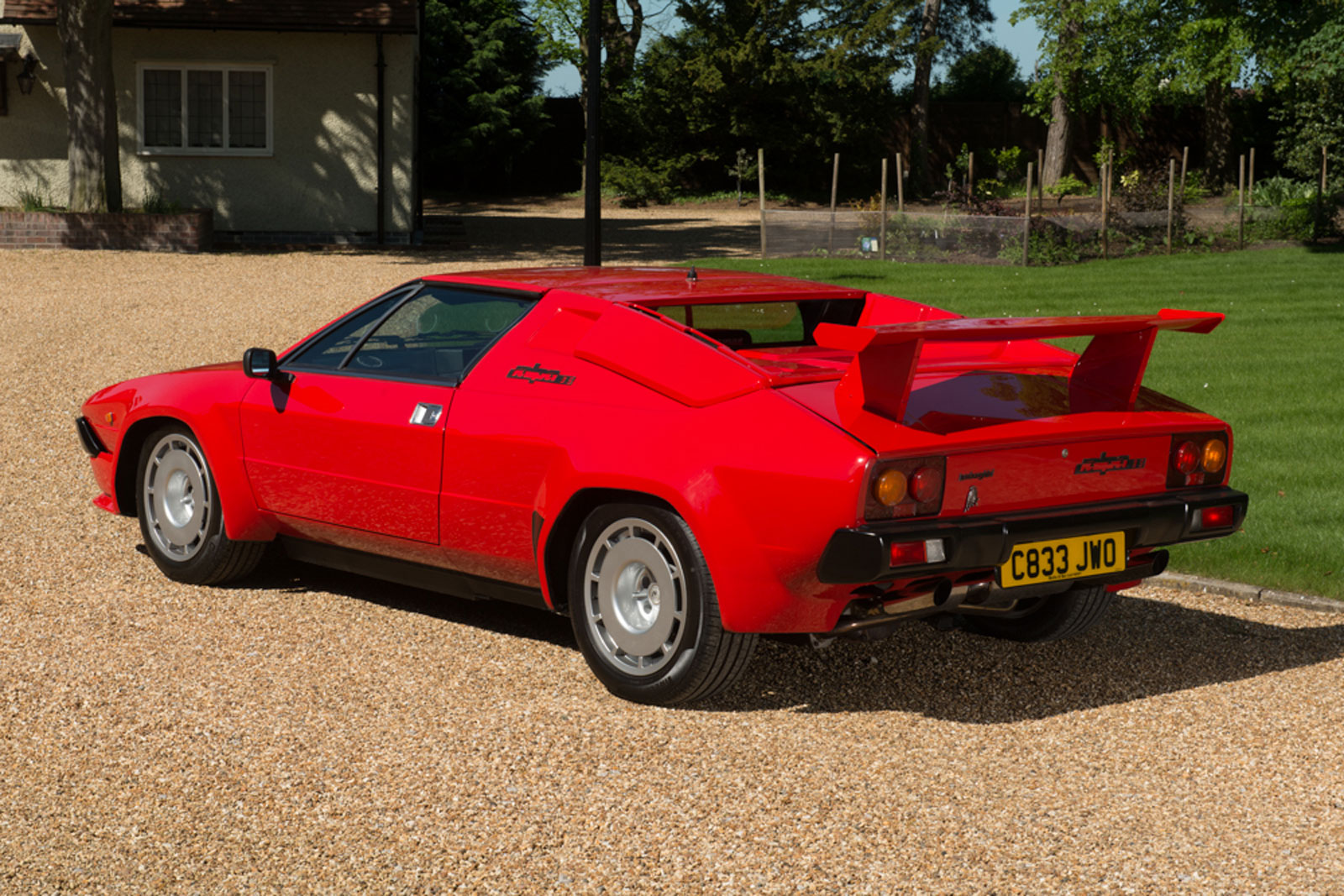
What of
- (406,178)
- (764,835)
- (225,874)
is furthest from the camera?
(406,178)

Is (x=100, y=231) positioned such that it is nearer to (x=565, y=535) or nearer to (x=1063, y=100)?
→ (x=565, y=535)

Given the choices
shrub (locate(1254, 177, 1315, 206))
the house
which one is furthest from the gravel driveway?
shrub (locate(1254, 177, 1315, 206))

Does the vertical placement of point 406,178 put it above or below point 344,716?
above

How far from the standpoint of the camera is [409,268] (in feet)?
64.3

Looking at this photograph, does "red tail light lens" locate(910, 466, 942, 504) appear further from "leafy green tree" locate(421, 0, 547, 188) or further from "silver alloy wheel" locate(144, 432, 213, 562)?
"leafy green tree" locate(421, 0, 547, 188)

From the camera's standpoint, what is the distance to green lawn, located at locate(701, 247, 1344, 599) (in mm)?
6840

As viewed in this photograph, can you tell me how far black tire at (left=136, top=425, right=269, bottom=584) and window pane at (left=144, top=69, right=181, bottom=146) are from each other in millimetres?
18896

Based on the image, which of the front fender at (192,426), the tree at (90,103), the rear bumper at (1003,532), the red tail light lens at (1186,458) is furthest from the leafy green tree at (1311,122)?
the front fender at (192,426)

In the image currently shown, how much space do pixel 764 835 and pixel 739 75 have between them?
1450 inches

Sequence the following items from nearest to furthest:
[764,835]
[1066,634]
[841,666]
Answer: [764,835] < [841,666] < [1066,634]

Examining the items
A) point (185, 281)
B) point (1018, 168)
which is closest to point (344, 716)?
point (185, 281)

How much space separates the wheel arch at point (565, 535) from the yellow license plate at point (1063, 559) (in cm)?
117

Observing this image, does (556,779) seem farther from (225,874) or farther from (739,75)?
(739,75)

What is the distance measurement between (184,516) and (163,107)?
760 inches
